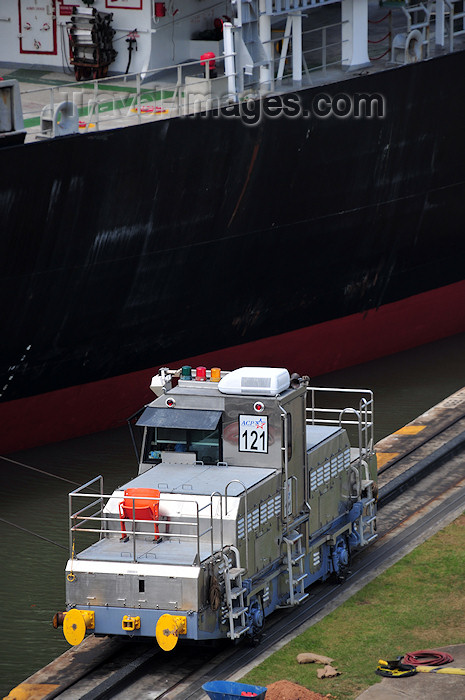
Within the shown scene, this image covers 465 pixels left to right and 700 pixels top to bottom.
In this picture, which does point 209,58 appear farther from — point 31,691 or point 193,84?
point 31,691

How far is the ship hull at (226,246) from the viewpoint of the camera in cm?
1905

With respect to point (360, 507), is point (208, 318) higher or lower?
higher

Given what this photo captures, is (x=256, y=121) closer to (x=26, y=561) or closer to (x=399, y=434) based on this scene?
(x=399, y=434)

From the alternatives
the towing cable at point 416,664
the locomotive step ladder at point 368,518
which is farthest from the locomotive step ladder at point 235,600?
the locomotive step ladder at point 368,518

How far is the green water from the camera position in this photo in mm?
13766

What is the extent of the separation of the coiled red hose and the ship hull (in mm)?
9000

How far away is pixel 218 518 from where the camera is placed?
39.2 feet

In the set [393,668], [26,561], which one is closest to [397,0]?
[26,561]

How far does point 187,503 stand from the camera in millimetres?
12148

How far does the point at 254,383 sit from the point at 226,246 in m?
8.56

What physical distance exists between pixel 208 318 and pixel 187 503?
946 cm

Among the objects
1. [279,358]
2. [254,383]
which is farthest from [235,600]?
[279,358]

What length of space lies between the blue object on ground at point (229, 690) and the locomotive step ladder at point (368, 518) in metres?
4.49

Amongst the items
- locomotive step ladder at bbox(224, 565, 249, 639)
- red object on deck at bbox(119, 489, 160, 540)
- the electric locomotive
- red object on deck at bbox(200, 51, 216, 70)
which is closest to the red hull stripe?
red object on deck at bbox(200, 51, 216, 70)
